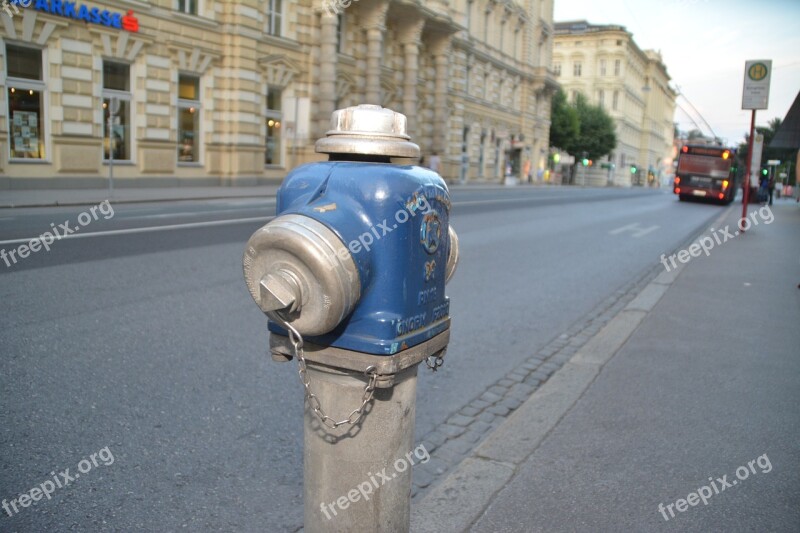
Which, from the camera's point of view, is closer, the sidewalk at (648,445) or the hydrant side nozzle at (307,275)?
the hydrant side nozzle at (307,275)

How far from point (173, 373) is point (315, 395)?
3031 millimetres

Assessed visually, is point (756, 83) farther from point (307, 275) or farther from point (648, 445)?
point (307, 275)

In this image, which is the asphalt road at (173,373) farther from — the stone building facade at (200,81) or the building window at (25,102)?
the stone building facade at (200,81)

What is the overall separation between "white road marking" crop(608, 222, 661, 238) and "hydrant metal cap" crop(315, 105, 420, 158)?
15.1 meters

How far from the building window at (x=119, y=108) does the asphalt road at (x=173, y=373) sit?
11725 mm

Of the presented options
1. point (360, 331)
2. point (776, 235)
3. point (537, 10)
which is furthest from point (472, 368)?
point (537, 10)

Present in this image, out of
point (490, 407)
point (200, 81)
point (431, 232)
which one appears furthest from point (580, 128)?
point (431, 232)

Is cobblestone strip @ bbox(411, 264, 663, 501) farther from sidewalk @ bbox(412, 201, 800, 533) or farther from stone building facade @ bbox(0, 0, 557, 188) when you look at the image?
stone building facade @ bbox(0, 0, 557, 188)

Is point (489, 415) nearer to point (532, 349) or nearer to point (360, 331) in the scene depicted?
point (532, 349)

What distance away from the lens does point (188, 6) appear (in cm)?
2397

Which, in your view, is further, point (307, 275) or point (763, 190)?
point (763, 190)

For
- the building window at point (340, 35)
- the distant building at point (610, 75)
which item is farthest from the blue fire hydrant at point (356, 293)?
the distant building at point (610, 75)

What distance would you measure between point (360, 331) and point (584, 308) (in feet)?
20.6

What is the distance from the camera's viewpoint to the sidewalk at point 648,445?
3.01m
